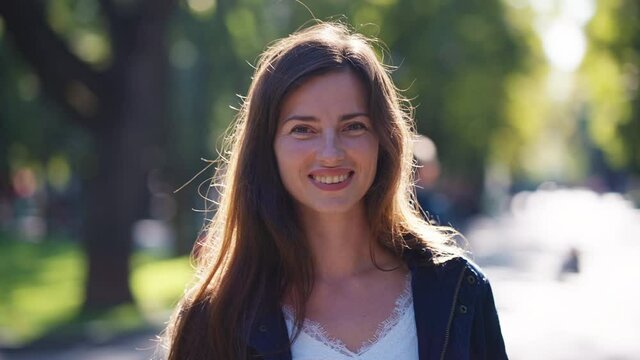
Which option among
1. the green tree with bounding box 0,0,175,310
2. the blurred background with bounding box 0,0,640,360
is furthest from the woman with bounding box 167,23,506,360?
the green tree with bounding box 0,0,175,310

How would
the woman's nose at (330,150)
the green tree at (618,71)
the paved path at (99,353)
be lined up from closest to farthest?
the woman's nose at (330,150) → the paved path at (99,353) → the green tree at (618,71)

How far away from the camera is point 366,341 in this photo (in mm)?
2748

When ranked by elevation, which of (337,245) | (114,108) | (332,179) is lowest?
(337,245)

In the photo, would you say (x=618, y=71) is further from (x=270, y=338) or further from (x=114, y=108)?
(x=270, y=338)

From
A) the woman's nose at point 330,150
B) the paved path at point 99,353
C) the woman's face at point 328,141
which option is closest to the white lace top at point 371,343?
the woman's face at point 328,141

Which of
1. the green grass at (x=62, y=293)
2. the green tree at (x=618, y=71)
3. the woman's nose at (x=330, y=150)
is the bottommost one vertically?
the woman's nose at (x=330, y=150)

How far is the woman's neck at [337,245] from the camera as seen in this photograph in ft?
9.61

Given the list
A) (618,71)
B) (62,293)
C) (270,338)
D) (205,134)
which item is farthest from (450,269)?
(205,134)

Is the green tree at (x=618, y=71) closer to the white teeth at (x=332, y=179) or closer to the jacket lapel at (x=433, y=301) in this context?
the jacket lapel at (x=433, y=301)

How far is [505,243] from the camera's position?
31.6 metres

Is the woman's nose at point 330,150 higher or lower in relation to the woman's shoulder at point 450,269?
Answer: higher

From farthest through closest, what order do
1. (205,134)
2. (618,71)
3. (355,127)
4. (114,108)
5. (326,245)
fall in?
(205,134) < (618,71) < (114,108) < (326,245) < (355,127)

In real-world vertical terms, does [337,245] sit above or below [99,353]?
below

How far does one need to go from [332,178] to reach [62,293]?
55.5ft
